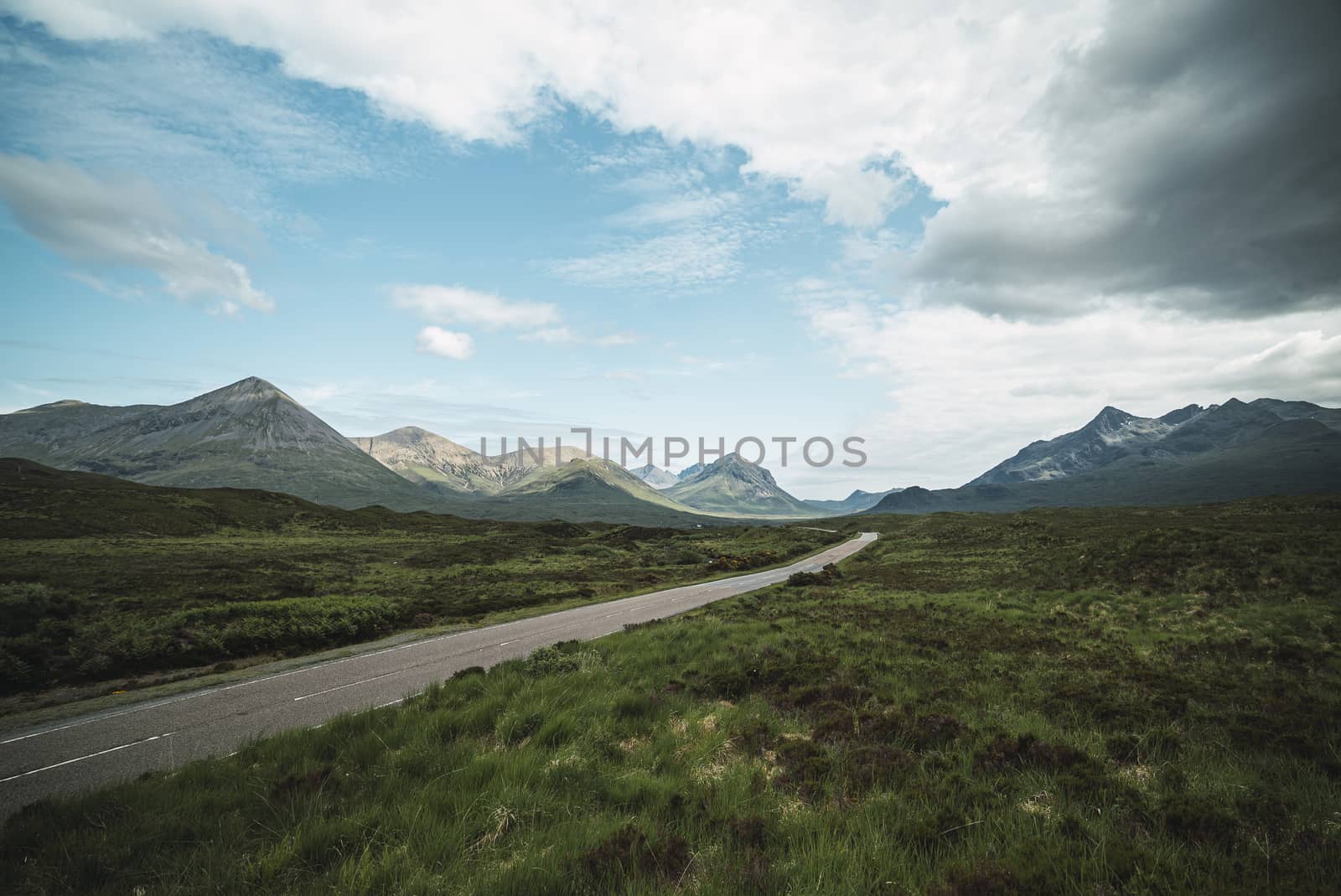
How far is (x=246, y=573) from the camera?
42500mm

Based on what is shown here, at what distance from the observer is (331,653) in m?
20.4

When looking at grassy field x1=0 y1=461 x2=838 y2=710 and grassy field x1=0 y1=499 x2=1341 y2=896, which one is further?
grassy field x1=0 y1=461 x2=838 y2=710

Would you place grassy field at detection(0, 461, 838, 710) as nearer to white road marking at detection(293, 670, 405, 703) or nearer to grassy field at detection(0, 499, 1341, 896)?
white road marking at detection(293, 670, 405, 703)

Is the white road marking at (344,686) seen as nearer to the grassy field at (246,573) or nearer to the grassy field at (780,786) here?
the grassy field at (780,786)

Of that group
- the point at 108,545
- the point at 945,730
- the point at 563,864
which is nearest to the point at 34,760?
the point at 563,864

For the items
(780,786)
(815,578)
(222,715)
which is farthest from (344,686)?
(815,578)

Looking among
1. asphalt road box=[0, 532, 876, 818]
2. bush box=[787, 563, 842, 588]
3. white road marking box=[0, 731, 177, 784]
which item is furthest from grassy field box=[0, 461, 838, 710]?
bush box=[787, 563, 842, 588]

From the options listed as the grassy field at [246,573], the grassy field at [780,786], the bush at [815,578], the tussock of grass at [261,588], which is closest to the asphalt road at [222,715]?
the grassy field at [780,786]

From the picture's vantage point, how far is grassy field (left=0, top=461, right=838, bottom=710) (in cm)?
1948

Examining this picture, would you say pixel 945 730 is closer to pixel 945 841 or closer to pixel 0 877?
pixel 945 841

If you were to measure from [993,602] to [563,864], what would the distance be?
22.9m

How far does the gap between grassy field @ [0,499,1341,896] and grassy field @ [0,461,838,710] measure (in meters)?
15.2

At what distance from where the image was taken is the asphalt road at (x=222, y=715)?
9.50 meters

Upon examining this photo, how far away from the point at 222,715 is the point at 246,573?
3792cm
